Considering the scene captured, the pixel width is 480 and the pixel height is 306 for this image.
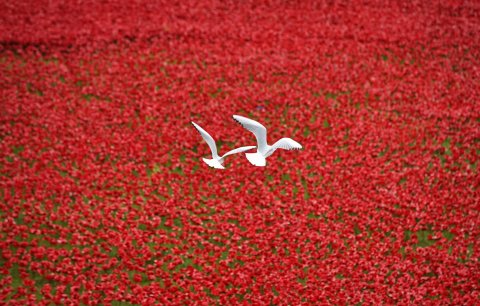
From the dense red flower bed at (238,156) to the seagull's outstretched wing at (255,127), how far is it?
1.90m

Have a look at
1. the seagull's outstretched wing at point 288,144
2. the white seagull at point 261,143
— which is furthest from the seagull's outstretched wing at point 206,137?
the seagull's outstretched wing at point 288,144

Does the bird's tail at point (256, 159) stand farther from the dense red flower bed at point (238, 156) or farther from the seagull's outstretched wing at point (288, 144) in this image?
the dense red flower bed at point (238, 156)

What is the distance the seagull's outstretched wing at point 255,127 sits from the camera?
3.58 metres

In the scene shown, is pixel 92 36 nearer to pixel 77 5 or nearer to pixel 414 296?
pixel 77 5

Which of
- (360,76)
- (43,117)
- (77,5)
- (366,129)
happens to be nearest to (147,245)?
(43,117)

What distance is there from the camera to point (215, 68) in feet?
26.9

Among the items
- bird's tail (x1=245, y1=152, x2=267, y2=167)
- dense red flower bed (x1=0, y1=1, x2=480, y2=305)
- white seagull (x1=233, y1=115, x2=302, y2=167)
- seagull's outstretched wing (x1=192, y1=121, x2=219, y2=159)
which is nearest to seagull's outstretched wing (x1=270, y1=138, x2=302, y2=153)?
white seagull (x1=233, y1=115, x2=302, y2=167)

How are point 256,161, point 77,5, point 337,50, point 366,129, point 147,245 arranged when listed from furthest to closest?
point 77,5 < point 337,50 < point 366,129 < point 147,245 < point 256,161

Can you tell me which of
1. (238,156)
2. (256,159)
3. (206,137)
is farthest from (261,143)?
(238,156)

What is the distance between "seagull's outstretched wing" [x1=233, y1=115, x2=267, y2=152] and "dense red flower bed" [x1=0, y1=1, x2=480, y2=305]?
1896 millimetres

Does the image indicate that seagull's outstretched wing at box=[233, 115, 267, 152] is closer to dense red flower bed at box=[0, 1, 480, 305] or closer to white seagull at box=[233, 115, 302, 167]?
white seagull at box=[233, 115, 302, 167]

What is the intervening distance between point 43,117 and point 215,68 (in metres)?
2.86

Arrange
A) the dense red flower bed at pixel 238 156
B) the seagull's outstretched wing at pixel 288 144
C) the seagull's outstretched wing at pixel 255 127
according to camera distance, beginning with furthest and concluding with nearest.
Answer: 1. the dense red flower bed at pixel 238 156
2. the seagull's outstretched wing at pixel 288 144
3. the seagull's outstretched wing at pixel 255 127

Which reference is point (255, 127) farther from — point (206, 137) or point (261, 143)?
point (206, 137)
